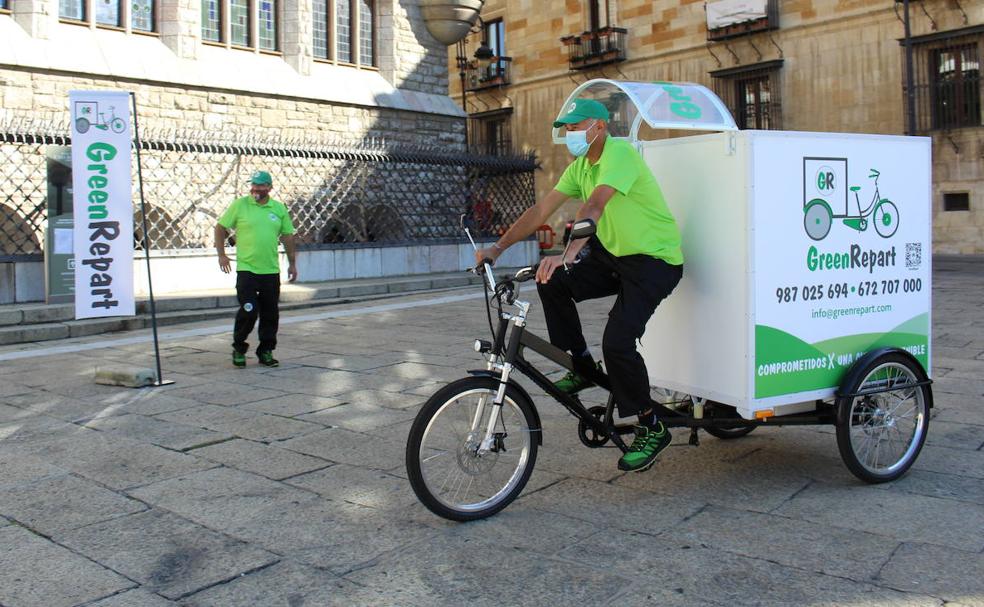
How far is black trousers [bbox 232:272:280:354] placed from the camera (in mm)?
8156

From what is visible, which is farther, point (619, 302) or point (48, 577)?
point (619, 302)

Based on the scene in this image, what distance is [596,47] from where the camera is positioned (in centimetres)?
3186

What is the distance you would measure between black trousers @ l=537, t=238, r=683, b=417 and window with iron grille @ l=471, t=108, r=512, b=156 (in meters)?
30.9

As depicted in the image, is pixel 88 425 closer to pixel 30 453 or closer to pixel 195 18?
pixel 30 453

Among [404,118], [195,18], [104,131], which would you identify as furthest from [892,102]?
[104,131]

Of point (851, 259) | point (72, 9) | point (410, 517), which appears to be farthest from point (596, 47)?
point (410, 517)

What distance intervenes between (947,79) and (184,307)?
20.4m

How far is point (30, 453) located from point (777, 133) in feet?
13.9

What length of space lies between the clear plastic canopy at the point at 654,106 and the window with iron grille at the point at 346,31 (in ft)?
55.1

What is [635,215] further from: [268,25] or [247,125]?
[268,25]

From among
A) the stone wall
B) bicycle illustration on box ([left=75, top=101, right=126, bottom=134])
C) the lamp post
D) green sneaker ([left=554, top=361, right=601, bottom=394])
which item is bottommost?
green sneaker ([left=554, top=361, right=601, bottom=394])

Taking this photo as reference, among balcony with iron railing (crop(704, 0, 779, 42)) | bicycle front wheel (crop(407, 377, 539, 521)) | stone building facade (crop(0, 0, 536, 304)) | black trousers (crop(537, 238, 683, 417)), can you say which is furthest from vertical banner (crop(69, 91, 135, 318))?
balcony with iron railing (crop(704, 0, 779, 42))

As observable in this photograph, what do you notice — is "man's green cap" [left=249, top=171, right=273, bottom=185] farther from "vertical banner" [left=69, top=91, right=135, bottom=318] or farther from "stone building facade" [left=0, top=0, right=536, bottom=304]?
"stone building facade" [left=0, top=0, right=536, bottom=304]

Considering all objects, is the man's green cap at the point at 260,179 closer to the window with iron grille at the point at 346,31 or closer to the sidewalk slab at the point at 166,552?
the sidewalk slab at the point at 166,552
